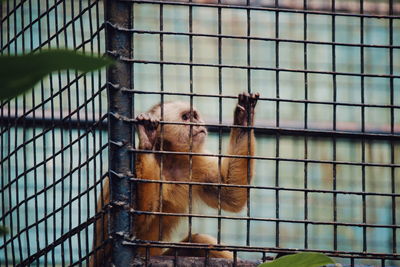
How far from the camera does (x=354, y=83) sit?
592 cm

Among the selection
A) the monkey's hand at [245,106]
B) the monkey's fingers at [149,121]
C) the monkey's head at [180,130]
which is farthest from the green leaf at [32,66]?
the monkey's head at [180,130]

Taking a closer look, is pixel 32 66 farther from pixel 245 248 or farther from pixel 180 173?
pixel 180 173

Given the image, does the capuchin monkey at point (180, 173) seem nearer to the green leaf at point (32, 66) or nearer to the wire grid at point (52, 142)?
the wire grid at point (52, 142)

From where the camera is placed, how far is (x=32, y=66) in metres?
0.64

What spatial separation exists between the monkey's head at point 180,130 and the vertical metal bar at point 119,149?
5.21 ft

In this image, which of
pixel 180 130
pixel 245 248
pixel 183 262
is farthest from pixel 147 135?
pixel 180 130

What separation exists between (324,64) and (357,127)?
2.14 feet

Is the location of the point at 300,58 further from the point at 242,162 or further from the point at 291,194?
the point at 242,162

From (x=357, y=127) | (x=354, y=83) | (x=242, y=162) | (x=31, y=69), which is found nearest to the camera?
(x=31, y=69)

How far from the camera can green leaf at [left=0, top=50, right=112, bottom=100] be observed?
633 mm

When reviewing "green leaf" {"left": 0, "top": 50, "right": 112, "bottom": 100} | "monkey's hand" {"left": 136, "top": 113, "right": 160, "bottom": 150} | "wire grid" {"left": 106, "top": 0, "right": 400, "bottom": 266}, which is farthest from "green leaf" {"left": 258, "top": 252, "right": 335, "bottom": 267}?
"wire grid" {"left": 106, "top": 0, "right": 400, "bottom": 266}

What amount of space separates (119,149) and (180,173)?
172 centimetres

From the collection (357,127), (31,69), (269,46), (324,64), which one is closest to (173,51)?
(269,46)

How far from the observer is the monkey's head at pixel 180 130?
4.29 meters
